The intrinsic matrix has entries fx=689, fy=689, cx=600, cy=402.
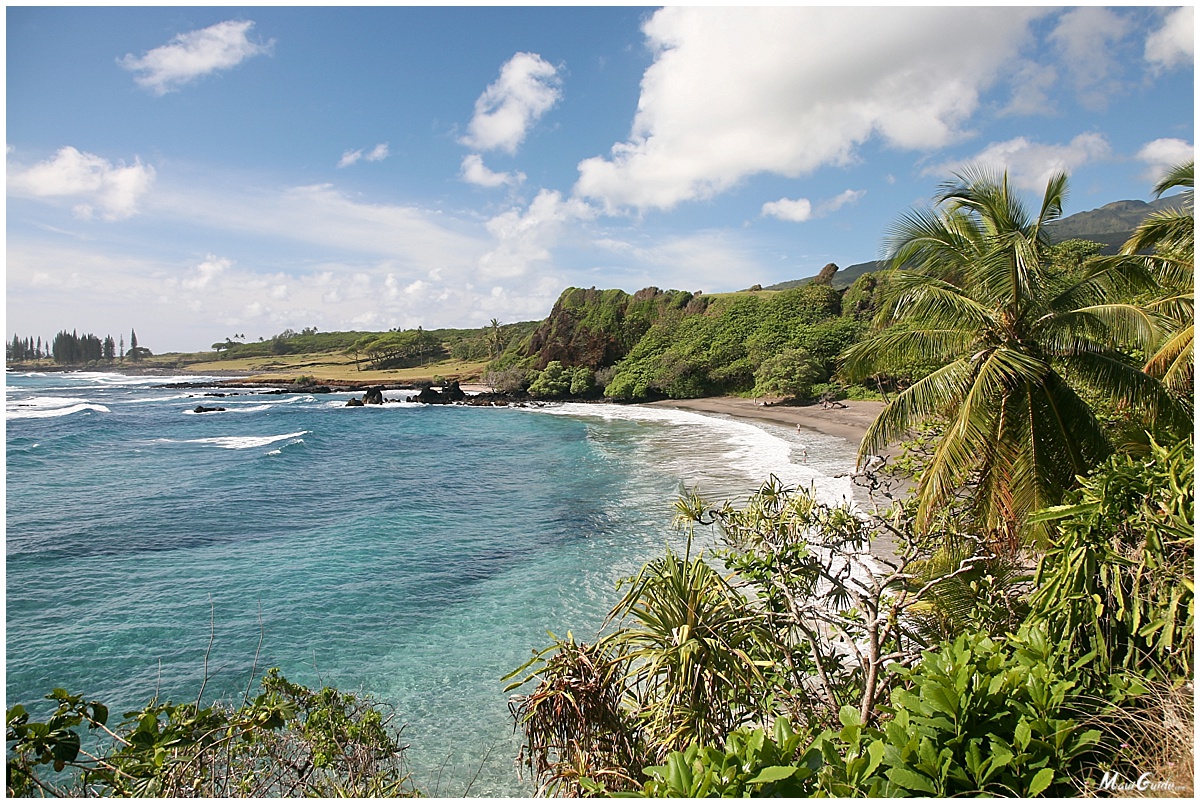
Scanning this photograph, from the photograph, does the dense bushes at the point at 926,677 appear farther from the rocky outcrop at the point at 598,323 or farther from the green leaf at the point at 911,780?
the rocky outcrop at the point at 598,323

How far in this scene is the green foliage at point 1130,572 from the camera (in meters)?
3.70

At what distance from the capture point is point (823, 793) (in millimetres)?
2998

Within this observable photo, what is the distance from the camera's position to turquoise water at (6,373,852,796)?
33.2 feet

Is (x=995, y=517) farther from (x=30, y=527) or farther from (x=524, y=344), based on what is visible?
(x=524, y=344)

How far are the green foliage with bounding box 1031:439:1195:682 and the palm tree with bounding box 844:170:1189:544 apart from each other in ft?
10.9

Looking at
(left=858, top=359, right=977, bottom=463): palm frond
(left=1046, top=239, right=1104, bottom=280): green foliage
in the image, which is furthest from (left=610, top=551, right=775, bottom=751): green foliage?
(left=1046, top=239, right=1104, bottom=280): green foliage

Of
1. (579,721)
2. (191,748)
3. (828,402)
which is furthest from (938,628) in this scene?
(828,402)

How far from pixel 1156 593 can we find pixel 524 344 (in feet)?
237

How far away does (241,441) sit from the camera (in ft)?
125

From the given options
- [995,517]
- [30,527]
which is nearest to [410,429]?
[30,527]

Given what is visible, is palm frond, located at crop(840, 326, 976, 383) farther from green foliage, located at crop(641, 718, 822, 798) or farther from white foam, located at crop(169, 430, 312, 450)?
white foam, located at crop(169, 430, 312, 450)

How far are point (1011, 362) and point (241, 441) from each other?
39136 mm

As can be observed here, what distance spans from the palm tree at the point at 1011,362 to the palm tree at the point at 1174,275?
64 centimetres

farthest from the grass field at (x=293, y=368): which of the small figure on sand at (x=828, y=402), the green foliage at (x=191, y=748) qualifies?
the green foliage at (x=191, y=748)
